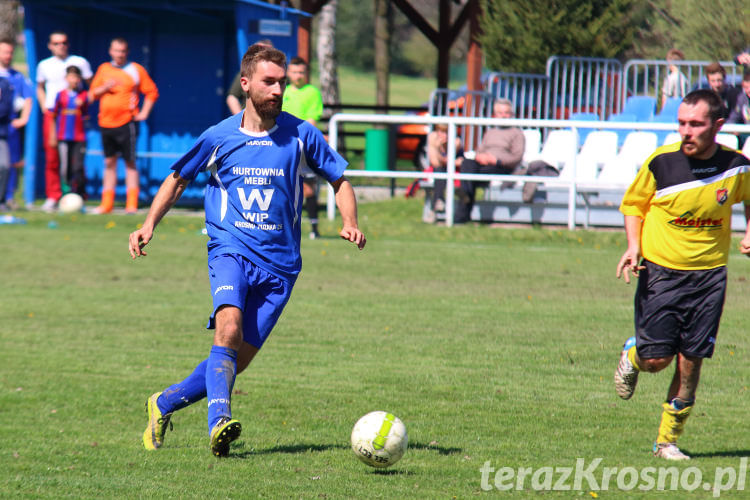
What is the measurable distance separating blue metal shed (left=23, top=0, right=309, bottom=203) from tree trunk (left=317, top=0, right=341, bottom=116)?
14.4 metres

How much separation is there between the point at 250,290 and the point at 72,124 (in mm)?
11732

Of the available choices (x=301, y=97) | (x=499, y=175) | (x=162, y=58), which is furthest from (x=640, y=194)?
(x=162, y=58)

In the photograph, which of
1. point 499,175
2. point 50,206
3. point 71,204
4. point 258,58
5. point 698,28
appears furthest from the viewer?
point 698,28

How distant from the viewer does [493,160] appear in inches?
582

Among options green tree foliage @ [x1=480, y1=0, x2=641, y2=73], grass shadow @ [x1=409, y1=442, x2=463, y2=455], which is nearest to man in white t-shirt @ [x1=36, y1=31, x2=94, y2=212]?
green tree foliage @ [x1=480, y1=0, x2=641, y2=73]

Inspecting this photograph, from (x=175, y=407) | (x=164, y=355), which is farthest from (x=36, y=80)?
(x=175, y=407)

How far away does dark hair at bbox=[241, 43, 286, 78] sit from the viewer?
17.4 feet

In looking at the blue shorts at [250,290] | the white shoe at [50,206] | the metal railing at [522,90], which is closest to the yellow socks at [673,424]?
the blue shorts at [250,290]

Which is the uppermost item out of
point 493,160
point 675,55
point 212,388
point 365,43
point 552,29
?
point 365,43

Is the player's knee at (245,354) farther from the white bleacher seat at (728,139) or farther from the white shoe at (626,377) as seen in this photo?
the white bleacher seat at (728,139)

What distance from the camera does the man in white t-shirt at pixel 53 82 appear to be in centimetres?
1617

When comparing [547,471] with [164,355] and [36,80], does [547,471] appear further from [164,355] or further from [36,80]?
[36,80]

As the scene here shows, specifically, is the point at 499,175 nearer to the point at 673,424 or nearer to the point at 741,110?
the point at 741,110

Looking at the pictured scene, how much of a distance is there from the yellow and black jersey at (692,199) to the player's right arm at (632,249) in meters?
0.10
